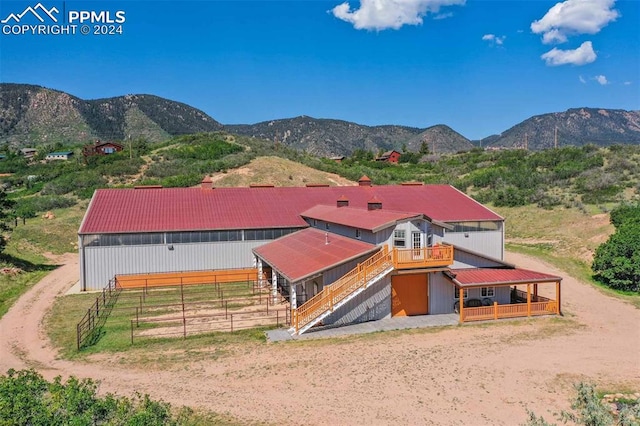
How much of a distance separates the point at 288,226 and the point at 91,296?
1277 centimetres

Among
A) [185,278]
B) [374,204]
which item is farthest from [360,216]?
[185,278]

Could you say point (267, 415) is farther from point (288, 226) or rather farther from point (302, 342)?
point (288, 226)

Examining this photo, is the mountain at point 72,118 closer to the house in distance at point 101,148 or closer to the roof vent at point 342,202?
the house in distance at point 101,148

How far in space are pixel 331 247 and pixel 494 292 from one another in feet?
27.6

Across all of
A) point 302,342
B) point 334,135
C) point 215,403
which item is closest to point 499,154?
point 302,342

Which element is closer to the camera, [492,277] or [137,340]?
[137,340]

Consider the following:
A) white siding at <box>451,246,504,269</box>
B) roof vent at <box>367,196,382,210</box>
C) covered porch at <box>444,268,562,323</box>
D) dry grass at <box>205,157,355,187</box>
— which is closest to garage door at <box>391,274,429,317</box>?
covered porch at <box>444,268,562,323</box>

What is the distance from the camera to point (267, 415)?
1344 cm

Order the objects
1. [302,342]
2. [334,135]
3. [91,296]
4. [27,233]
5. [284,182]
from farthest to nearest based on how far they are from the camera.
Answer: [334,135]
[284,182]
[27,233]
[91,296]
[302,342]

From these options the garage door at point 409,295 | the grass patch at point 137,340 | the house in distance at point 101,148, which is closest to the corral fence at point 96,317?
the grass patch at point 137,340

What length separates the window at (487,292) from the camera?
24406 millimetres

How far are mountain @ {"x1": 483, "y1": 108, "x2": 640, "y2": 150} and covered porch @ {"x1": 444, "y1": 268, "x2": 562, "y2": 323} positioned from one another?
165m

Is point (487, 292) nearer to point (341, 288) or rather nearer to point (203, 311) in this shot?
point (341, 288)

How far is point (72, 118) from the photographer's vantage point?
140875 mm
